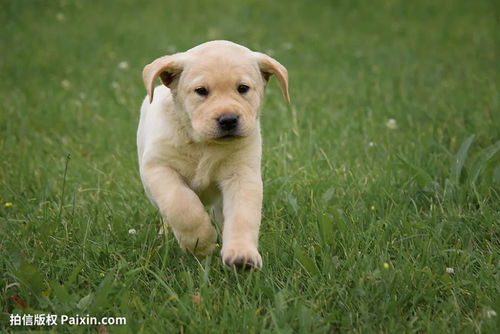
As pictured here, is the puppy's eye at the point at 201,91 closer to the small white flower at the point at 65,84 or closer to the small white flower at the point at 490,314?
the small white flower at the point at 490,314

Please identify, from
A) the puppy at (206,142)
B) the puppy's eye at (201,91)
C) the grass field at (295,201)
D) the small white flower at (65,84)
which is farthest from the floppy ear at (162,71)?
the small white flower at (65,84)

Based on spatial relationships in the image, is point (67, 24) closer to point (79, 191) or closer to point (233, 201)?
point (79, 191)

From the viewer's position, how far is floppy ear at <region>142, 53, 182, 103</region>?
3.42 m

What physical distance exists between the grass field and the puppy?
240 mm

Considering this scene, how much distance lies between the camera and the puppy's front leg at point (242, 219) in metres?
3.00

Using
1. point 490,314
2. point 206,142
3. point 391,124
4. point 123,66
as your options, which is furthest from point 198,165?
point 123,66

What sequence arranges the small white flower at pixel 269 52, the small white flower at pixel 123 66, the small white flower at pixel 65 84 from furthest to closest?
the small white flower at pixel 269 52, the small white flower at pixel 123 66, the small white flower at pixel 65 84

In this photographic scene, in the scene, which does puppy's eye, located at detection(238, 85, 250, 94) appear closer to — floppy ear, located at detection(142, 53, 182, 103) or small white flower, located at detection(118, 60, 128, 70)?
floppy ear, located at detection(142, 53, 182, 103)

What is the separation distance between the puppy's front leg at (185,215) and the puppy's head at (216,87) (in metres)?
0.29

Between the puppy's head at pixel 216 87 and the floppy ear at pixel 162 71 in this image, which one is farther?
the floppy ear at pixel 162 71

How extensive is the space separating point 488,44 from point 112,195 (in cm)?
682

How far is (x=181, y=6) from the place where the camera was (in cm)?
1155

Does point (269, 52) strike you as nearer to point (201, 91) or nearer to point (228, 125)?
point (201, 91)

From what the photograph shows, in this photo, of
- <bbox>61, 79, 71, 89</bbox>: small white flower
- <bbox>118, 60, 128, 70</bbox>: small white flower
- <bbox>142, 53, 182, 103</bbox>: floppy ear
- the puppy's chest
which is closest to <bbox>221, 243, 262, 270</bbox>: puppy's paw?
the puppy's chest
